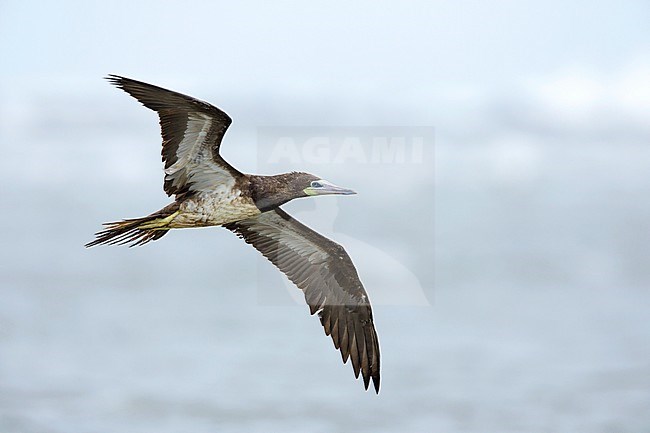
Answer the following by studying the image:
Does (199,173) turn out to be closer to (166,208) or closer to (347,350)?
(166,208)

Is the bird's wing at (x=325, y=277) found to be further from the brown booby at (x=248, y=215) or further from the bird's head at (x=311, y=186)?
the bird's head at (x=311, y=186)

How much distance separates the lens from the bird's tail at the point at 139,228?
41.4ft

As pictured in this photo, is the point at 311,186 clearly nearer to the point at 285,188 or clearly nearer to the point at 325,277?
the point at 285,188

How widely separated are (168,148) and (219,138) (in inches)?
24.3

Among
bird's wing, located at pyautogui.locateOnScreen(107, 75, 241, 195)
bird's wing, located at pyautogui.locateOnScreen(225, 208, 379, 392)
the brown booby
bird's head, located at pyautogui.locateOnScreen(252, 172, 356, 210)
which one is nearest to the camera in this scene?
bird's wing, located at pyautogui.locateOnScreen(107, 75, 241, 195)

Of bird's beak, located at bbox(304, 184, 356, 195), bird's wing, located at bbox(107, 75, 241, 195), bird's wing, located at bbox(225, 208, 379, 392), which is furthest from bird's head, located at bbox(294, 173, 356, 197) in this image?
bird's wing, located at bbox(225, 208, 379, 392)

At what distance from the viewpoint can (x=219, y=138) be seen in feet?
42.3

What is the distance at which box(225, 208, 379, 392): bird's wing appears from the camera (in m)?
14.8

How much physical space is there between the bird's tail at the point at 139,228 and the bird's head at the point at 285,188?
101 cm

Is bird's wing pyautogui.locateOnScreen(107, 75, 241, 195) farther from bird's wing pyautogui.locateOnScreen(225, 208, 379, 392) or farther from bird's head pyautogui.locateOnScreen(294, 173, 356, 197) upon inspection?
bird's wing pyautogui.locateOnScreen(225, 208, 379, 392)

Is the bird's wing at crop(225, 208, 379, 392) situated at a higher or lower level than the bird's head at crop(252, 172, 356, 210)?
lower

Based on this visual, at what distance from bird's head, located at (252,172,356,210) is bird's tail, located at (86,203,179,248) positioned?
101 cm

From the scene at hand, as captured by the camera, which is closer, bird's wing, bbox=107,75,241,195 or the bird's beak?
bird's wing, bbox=107,75,241,195

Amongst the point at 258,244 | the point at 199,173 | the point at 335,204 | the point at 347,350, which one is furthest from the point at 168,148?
the point at 335,204
